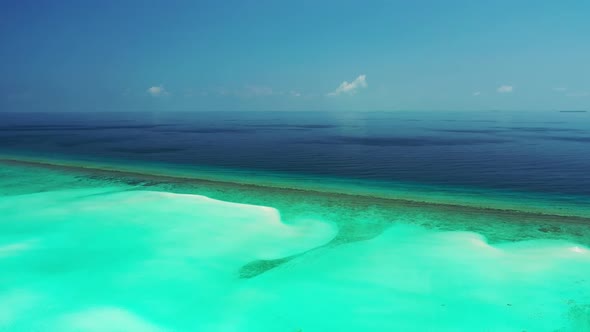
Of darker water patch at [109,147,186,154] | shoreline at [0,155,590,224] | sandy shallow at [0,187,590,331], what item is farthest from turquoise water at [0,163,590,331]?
darker water patch at [109,147,186,154]

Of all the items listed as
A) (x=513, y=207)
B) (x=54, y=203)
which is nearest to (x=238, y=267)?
(x=54, y=203)

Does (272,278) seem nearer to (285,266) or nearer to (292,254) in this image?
(285,266)

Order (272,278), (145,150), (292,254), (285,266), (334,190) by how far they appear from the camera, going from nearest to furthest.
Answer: (272,278) → (285,266) → (292,254) → (334,190) → (145,150)

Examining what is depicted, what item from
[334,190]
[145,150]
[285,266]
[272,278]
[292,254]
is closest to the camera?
[272,278]

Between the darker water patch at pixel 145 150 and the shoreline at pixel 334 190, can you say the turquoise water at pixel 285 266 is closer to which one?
the shoreline at pixel 334 190

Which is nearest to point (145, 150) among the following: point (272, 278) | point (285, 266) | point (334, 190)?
point (334, 190)

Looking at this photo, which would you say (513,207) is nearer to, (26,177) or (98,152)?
(26,177)
